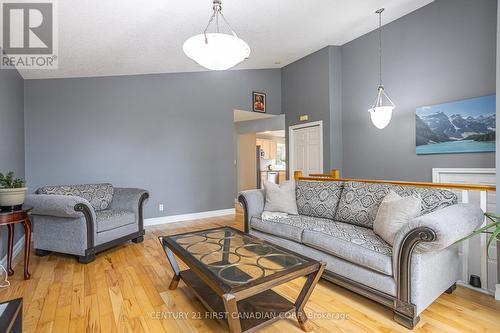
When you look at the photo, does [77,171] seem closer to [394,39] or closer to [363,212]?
[363,212]

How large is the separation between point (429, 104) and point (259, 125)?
3.63 metres

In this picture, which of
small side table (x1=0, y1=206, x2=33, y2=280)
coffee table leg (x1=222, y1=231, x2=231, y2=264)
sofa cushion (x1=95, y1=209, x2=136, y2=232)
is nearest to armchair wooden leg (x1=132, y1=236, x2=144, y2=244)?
sofa cushion (x1=95, y1=209, x2=136, y2=232)

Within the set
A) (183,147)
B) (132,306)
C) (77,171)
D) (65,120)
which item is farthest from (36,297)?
(183,147)

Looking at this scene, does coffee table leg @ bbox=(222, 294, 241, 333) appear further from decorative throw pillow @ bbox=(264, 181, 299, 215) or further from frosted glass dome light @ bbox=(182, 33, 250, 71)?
decorative throw pillow @ bbox=(264, 181, 299, 215)

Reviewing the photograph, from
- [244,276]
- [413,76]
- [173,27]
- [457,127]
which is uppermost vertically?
[173,27]

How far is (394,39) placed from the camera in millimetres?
4008

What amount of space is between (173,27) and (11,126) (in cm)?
232

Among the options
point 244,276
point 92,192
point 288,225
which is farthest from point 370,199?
point 92,192

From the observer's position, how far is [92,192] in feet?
11.1

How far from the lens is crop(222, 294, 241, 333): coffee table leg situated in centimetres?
126

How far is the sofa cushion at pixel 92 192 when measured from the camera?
3209 millimetres

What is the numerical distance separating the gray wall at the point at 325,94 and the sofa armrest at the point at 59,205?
12.9ft

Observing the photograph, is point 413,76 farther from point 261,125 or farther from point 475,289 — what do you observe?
point 261,125

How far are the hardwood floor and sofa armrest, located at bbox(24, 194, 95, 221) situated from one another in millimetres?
570
